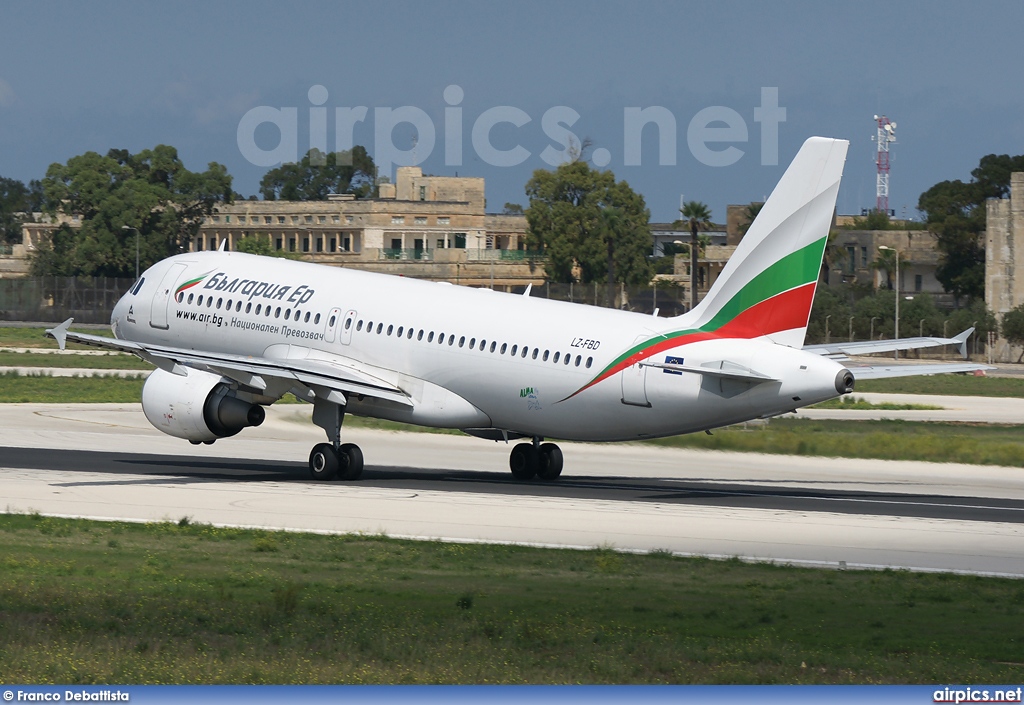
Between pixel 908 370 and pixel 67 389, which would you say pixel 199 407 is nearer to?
pixel 908 370

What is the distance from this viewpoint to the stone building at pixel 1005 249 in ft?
460

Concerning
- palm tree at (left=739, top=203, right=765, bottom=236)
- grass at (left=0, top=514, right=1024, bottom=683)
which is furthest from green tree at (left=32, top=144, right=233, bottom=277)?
grass at (left=0, top=514, right=1024, bottom=683)

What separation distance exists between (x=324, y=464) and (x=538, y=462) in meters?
5.42

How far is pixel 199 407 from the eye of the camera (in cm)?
3672

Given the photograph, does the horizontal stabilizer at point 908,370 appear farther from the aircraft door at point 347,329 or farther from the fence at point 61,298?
the fence at point 61,298

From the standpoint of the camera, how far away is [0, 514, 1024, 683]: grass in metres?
16.7

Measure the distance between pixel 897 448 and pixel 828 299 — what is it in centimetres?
10659

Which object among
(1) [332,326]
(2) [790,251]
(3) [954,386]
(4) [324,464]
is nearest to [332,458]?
(4) [324,464]

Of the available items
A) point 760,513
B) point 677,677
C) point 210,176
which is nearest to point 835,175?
point 760,513

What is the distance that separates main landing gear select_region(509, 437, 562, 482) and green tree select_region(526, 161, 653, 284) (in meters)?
123

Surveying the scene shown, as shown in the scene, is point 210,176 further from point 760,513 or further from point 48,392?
point 760,513

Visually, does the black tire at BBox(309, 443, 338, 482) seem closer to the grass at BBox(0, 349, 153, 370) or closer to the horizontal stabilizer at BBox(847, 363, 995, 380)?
the horizontal stabilizer at BBox(847, 363, 995, 380)

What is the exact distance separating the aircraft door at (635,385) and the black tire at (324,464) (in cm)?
779

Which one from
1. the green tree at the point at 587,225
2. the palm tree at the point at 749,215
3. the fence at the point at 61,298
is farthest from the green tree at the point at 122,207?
the palm tree at the point at 749,215
